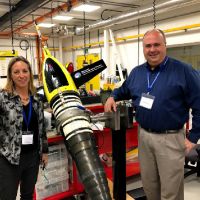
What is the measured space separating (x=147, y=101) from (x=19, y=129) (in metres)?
0.96

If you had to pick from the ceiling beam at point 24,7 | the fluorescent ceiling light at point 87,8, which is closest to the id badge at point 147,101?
the ceiling beam at point 24,7

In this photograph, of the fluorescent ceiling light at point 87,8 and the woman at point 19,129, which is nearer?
the woman at point 19,129

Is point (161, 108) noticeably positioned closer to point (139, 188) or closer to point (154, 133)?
point (154, 133)

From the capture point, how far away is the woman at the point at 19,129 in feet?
5.61

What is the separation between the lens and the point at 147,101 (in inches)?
72.1

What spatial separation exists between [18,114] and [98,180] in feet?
2.84

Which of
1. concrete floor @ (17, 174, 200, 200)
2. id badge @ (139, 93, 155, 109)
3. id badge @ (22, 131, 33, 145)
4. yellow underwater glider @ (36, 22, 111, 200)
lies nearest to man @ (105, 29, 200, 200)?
id badge @ (139, 93, 155, 109)

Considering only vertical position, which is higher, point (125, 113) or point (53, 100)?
point (53, 100)

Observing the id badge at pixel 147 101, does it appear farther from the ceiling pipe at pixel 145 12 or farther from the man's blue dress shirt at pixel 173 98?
the ceiling pipe at pixel 145 12

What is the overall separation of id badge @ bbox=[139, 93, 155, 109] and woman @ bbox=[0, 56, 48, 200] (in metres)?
0.79

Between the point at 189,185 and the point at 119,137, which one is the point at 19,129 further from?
the point at 189,185

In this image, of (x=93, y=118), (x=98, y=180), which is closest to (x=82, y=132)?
(x=98, y=180)

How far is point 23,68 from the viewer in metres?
1.76

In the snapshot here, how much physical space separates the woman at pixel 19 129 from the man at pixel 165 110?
576 mm
